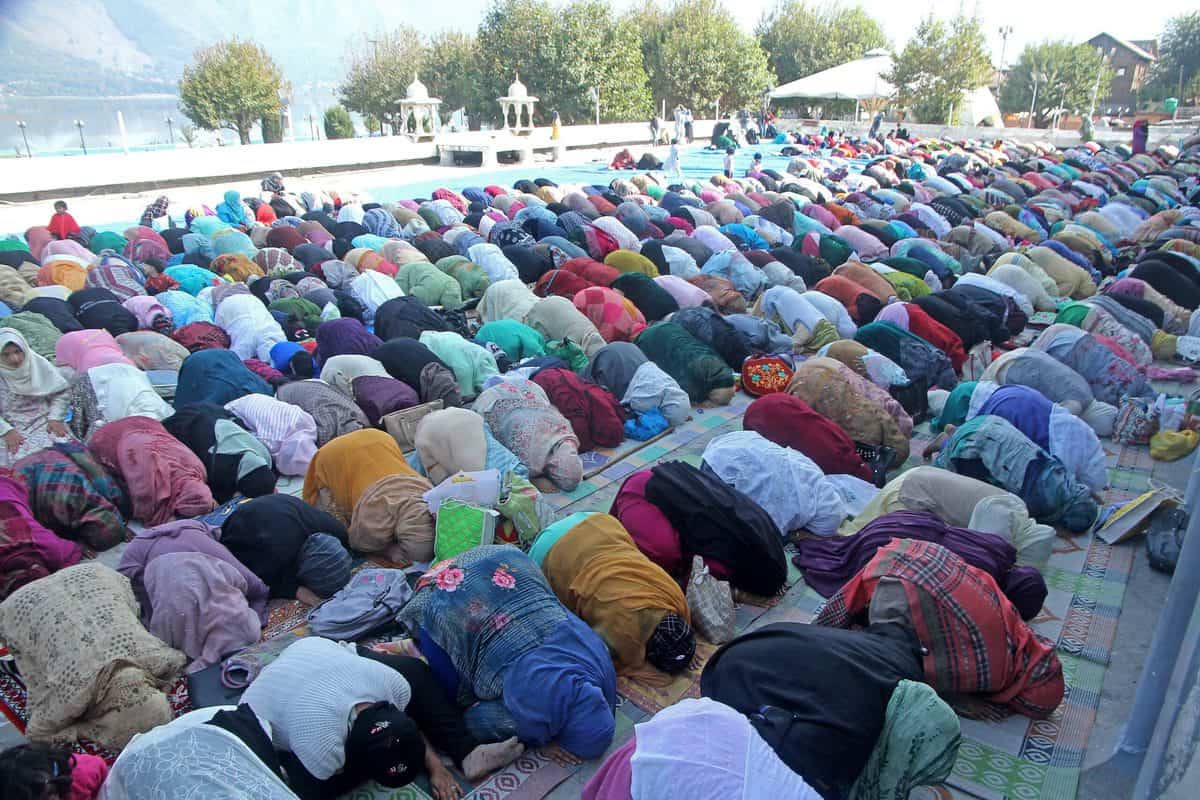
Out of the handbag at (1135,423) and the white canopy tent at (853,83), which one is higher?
the white canopy tent at (853,83)

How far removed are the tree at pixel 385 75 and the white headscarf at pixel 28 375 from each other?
32279 mm

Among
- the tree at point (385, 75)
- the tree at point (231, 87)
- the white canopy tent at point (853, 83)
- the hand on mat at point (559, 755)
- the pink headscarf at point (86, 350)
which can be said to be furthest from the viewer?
the tree at point (385, 75)

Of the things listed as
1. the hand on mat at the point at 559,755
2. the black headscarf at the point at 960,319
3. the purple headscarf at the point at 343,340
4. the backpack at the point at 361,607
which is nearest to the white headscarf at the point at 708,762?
the hand on mat at the point at 559,755

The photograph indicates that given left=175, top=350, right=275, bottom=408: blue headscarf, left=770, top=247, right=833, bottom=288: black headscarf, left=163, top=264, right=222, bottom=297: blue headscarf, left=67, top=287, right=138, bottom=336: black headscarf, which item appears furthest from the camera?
left=770, top=247, right=833, bottom=288: black headscarf

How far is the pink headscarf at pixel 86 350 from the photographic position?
4.85 meters

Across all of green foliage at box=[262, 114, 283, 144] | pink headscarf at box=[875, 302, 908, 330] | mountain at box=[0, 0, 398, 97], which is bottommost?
pink headscarf at box=[875, 302, 908, 330]

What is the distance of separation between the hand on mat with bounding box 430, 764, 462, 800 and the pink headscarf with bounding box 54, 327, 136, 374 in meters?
3.79

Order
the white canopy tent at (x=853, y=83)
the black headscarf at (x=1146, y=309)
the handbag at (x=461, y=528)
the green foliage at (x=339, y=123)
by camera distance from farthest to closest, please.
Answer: the green foliage at (x=339, y=123) < the white canopy tent at (x=853, y=83) < the black headscarf at (x=1146, y=309) < the handbag at (x=461, y=528)

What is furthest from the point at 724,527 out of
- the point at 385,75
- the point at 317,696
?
the point at 385,75

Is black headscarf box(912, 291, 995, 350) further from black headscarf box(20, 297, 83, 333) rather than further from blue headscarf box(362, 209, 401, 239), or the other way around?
black headscarf box(20, 297, 83, 333)

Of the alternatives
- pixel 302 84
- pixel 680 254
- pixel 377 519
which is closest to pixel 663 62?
pixel 680 254

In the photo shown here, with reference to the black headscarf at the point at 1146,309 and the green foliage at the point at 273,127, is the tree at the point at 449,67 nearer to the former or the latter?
the green foliage at the point at 273,127

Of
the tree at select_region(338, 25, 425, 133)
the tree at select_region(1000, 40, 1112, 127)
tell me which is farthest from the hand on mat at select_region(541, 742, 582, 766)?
the tree at select_region(338, 25, 425, 133)

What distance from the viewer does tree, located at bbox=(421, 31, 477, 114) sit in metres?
32.7
